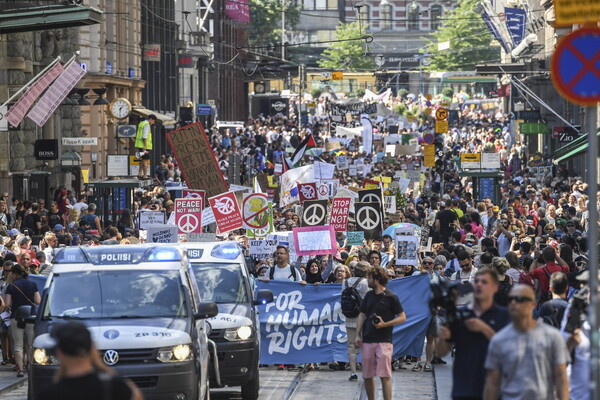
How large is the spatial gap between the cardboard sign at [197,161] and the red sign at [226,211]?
11.0 ft

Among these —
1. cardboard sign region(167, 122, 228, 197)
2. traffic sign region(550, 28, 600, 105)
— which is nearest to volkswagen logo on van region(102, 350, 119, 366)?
traffic sign region(550, 28, 600, 105)

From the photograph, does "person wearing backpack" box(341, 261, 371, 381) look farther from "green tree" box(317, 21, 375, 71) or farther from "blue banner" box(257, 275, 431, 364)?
"green tree" box(317, 21, 375, 71)

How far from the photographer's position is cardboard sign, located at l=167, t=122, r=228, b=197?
→ 2806 centimetres

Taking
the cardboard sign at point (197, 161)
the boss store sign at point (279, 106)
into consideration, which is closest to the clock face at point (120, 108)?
the cardboard sign at point (197, 161)

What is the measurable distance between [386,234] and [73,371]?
17595 mm

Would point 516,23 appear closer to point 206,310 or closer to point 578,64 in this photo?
point 206,310

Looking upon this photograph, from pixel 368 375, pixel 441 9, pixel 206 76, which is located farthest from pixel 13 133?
pixel 441 9

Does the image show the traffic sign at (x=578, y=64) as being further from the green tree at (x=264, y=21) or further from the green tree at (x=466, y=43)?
the green tree at (x=264, y=21)

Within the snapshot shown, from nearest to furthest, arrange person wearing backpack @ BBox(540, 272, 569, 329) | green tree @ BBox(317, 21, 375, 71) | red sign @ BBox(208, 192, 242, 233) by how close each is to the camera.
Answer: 1. person wearing backpack @ BBox(540, 272, 569, 329)
2. red sign @ BBox(208, 192, 242, 233)
3. green tree @ BBox(317, 21, 375, 71)

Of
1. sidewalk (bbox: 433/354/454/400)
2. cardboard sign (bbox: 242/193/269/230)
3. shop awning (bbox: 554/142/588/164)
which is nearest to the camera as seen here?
sidewalk (bbox: 433/354/454/400)

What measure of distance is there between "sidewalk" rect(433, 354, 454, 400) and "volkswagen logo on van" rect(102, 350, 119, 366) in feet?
15.2

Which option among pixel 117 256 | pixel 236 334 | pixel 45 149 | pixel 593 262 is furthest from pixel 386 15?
pixel 593 262

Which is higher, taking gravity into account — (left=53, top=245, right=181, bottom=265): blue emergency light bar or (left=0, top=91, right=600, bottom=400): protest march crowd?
(left=53, top=245, right=181, bottom=265): blue emergency light bar

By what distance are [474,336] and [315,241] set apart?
1155 cm
